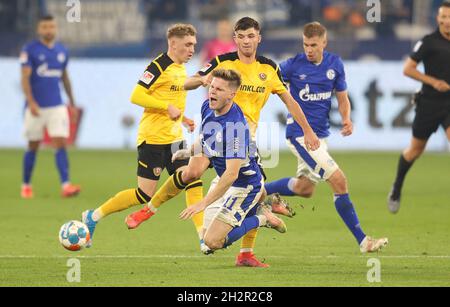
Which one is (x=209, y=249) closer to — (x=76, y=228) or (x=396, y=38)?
(x=76, y=228)

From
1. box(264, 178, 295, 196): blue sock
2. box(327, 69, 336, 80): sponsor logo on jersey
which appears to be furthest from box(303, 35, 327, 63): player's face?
box(264, 178, 295, 196): blue sock

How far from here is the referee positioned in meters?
11.8

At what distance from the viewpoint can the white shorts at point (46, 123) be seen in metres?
14.4

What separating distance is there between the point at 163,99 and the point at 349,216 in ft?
6.33

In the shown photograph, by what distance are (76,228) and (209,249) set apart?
1113 mm

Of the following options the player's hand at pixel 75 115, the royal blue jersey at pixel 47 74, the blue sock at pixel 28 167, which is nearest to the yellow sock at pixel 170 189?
the blue sock at pixel 28 167

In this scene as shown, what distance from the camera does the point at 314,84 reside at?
405 inches

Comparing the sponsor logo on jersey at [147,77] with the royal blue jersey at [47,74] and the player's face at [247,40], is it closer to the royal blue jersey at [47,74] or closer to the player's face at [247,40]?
the player's face at [247,40]

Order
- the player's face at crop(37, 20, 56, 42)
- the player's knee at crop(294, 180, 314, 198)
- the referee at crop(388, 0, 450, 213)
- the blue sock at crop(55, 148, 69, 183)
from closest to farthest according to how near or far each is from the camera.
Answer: the player's knee at crop(294, 180, 314, 198), the referee at crop(388, 0, 450, 213), the blue sock at crop(55, 148, 69, 183), the player's face at crop(37, 20, 56, 42)

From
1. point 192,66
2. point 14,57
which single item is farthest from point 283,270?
point 14,57

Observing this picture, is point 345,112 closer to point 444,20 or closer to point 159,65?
point 159,65

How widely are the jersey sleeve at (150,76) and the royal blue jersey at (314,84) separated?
1295mm

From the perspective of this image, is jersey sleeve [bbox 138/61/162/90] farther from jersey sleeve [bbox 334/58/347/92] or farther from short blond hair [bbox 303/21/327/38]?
jersey sleeve [bbox 334/58/347/92]

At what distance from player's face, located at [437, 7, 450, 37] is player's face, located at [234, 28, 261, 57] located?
3194mm
